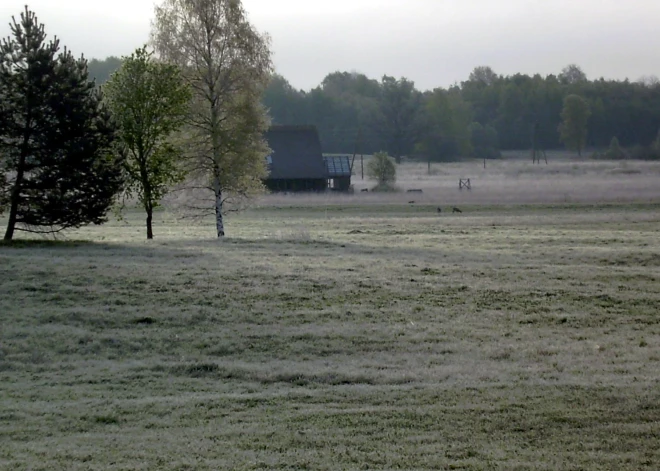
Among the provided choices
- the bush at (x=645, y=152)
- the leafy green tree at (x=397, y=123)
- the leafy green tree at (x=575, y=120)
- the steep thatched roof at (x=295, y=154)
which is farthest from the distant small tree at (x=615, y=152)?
the steep thatched roof at (x=295, y=154)

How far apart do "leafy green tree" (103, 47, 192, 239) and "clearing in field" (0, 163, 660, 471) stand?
4.39 metres

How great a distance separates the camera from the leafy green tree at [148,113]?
3014cm

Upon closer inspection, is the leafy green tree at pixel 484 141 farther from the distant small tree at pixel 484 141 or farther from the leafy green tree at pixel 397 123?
the leafy green tree at pixel 397 123

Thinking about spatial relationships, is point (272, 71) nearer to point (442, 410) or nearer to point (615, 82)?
point (442, 410)

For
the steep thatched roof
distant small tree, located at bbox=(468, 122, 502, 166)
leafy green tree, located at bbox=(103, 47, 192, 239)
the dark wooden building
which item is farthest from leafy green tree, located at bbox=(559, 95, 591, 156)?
leafy green tree, located at bbox=(103, 47, 192, 239)

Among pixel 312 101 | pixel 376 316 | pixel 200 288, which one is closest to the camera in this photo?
pixel 376 316

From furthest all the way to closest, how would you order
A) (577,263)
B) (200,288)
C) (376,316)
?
(577,263)
(200,288)
(376,316)

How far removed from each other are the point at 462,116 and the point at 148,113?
102 meters

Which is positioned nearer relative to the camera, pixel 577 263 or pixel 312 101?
pixel 577 263

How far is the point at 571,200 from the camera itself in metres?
52.1

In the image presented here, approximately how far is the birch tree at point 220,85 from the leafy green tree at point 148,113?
132 cm

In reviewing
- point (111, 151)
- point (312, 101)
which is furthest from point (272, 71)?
point (312, 101)

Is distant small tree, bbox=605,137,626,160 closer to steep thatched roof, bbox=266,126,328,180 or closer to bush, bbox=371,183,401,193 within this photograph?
steep thatched roof, bbox=266,126,328,180

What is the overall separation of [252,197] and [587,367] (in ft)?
75.3
